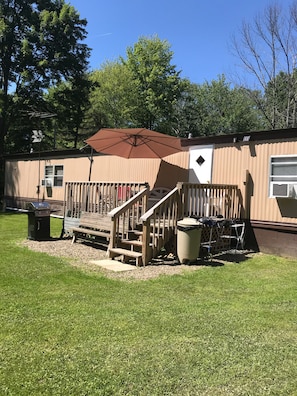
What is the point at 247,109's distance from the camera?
29.9 metres

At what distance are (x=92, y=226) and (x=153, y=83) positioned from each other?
82.0 ft

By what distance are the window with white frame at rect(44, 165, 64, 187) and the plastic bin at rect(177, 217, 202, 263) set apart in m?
9.15

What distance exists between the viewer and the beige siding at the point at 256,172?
7.56m

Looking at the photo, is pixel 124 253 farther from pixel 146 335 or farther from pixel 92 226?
pixel 146 335

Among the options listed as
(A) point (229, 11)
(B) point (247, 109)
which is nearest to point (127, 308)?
(A) point (229, 11)

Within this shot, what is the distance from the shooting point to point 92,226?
8211 mm

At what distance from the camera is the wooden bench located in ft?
25.7

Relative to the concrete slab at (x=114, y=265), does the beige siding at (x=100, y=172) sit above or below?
above

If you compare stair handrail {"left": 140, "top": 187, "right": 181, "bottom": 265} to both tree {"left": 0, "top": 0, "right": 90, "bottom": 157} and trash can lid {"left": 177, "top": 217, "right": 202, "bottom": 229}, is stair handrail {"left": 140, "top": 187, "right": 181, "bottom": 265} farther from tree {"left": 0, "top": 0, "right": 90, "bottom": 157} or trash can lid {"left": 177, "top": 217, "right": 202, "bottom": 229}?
tree {"left": 0, "top": 0, "right": 90, "bottom": 157}

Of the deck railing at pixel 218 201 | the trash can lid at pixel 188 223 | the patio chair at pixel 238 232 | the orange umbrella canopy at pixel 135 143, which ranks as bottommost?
the patio chair at pixel 238 232

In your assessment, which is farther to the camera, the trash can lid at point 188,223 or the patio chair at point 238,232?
the patio chair at point 238,232

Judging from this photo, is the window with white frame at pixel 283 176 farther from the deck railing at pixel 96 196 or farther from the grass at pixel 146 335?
the deck railing at pixel 96 196

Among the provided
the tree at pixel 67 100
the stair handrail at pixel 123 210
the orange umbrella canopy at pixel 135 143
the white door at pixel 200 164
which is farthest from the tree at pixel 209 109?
the stair handrail at pixel 123 210

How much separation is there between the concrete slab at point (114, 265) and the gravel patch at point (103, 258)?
10cm
